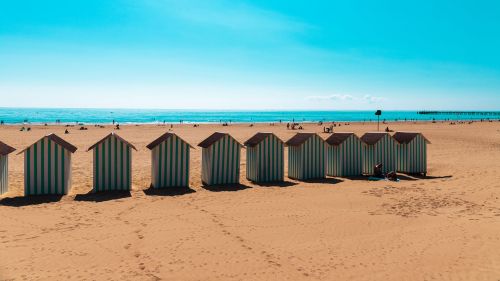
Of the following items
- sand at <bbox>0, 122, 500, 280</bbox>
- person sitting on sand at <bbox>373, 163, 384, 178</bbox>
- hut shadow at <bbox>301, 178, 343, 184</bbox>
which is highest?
person sitting on sand at <bbox>373, 163, 384, 178</bbox>

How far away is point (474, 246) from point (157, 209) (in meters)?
9.05

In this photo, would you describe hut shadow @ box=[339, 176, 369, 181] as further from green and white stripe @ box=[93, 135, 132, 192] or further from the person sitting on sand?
green and white stripe @ box=[93, 135, 132, 192]

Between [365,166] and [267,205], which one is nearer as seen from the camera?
[267,205]

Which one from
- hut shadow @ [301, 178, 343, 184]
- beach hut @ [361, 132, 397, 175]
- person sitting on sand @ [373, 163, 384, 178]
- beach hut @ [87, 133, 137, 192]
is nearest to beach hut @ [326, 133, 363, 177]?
beach hut @ [361, 132, 397, 175]

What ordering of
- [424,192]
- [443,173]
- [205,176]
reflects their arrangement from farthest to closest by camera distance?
[443,173] < [205,176] < [424,192]

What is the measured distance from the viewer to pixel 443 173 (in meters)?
20.8

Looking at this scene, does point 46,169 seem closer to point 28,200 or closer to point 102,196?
point 28,200

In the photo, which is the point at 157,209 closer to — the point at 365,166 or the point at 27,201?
the point at 27,201

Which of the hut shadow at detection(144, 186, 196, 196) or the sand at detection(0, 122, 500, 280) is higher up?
the hut shadow at detection(144, 186, 196, 196)

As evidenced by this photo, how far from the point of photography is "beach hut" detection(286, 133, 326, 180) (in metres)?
18.9

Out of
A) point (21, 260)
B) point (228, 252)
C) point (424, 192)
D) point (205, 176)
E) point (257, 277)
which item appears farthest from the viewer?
point (205, 176)

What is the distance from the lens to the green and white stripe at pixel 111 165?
15203 mm

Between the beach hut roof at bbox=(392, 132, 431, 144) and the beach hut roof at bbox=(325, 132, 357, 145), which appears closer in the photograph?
the beach hut roof at bbox=(325, 132, 357, 145)

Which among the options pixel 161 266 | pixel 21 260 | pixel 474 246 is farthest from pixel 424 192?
pixel 21 260
